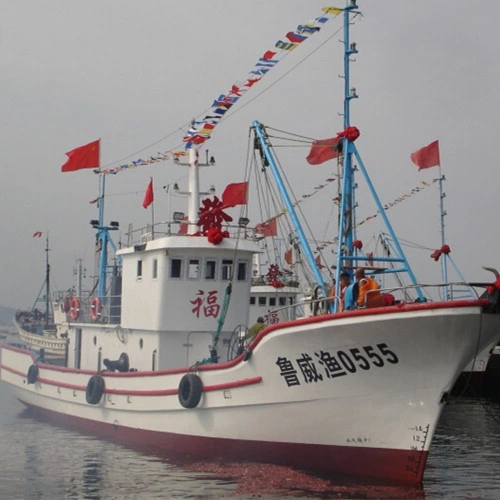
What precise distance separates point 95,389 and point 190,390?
199 inches

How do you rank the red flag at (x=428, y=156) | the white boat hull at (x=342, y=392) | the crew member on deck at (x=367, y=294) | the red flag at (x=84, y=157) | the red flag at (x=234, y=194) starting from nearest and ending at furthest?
the white boat hull at (x=342, y=392) → the crew member on deck at (x=367, y=294) → the red flag at (x=234, y=194) → the red flag at (x=84, y=157) → the red flag at (x=428, y=156)

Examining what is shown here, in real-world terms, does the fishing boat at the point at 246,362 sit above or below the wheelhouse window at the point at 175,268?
below

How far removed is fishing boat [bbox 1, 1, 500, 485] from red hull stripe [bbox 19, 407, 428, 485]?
28 millimetres

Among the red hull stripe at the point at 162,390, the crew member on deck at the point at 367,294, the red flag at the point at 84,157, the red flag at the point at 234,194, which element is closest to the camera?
the crew member on deck at the point at 367,294

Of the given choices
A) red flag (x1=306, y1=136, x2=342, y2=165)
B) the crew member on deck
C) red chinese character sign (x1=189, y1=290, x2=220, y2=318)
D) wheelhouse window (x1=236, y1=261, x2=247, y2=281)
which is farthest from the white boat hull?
red flag (x1=306, y1=136, x2=342, y2=165)

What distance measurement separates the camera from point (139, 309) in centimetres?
2345

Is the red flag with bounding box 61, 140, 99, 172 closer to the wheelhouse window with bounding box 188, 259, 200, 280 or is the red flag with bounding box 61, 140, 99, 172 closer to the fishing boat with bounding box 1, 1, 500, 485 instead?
the fishing boat with bounding box 1, 1, 500, 485

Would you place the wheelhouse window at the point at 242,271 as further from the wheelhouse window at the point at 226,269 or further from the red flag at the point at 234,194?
the red flag at the point at 234,194

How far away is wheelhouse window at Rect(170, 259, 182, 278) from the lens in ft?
74.0

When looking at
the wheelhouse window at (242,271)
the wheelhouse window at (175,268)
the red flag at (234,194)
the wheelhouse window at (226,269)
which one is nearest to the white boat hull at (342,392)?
the wheelhouse window at (175,268)

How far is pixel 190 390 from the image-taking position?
63.5ft

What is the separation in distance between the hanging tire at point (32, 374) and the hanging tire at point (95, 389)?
17.2 feet

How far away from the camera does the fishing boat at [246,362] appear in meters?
15.9

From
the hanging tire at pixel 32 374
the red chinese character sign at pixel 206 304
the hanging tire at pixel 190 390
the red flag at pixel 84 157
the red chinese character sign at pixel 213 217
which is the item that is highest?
the red flag at pixel 84 157
